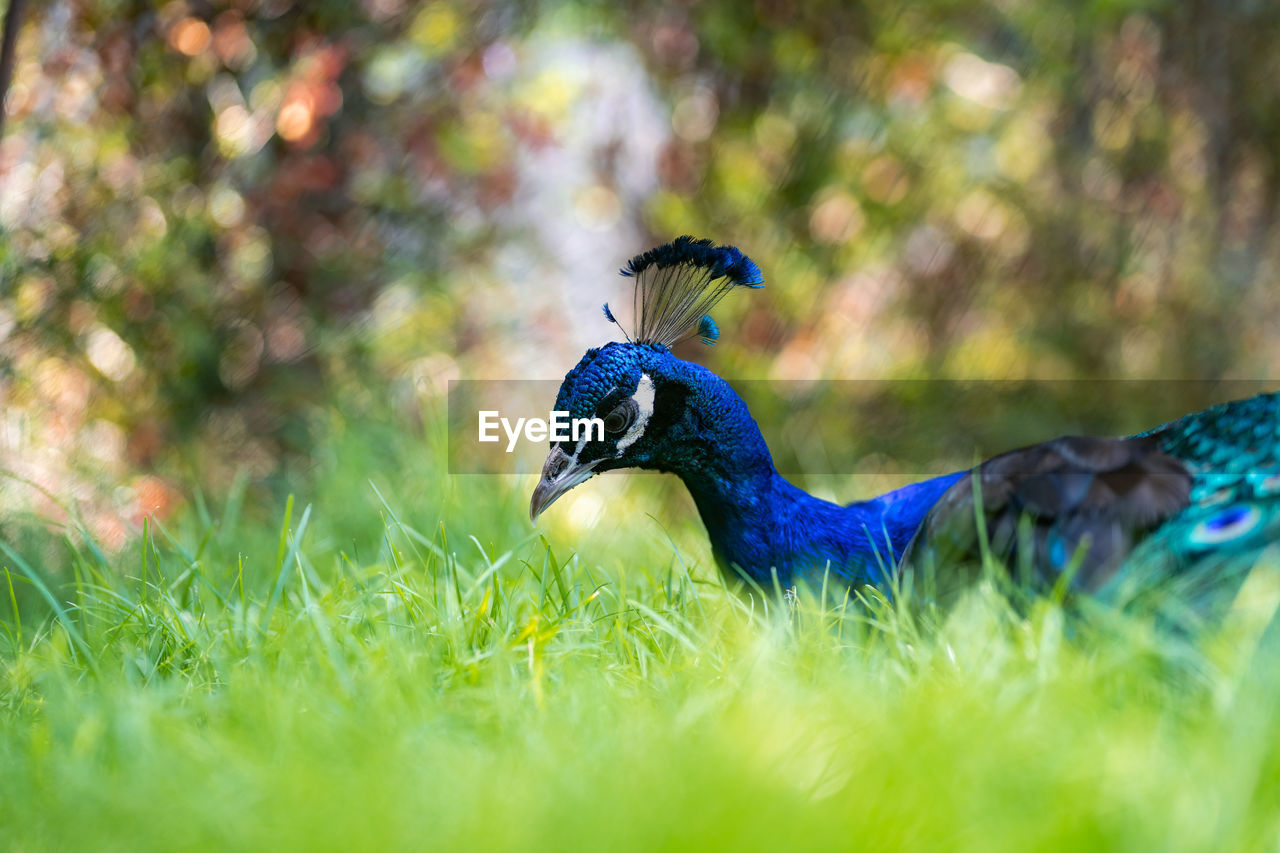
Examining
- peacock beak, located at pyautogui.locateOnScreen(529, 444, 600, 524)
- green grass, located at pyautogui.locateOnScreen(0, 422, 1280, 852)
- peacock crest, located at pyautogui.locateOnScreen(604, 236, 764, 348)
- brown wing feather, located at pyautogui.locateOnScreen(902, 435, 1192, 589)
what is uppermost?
peacock crest, located at pyautogui.locateOnScreen(604, 236, 764, 348)

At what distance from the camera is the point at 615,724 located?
150 cm

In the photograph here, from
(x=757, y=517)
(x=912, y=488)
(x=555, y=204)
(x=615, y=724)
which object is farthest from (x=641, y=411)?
(x=555, y=204)

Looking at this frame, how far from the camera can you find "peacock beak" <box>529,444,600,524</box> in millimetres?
2232

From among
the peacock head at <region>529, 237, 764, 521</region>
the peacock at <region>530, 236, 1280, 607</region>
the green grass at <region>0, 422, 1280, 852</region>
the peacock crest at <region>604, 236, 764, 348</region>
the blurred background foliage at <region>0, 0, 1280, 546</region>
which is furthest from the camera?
the blurred background foliage at <region>0, 0, 1280, 546</region>

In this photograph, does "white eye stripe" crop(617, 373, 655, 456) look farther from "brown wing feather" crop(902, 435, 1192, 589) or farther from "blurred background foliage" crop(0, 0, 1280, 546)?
"blurred background foliage" crop(0, 0, 1280, 546)

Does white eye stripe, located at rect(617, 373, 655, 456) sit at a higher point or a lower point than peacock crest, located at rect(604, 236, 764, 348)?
lower

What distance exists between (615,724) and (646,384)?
91cm

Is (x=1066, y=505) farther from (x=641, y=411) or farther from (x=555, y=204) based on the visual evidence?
(x=555, y=204)

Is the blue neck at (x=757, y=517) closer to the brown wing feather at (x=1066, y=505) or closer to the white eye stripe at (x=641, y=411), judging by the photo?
the white eye stripe at (x=641, y=411)

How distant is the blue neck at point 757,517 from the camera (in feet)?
7.47

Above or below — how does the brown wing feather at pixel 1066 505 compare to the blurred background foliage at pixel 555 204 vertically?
below

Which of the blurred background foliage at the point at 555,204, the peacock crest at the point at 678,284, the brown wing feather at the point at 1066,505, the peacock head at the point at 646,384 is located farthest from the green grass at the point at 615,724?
the blurred background foliage at the point at 555,204

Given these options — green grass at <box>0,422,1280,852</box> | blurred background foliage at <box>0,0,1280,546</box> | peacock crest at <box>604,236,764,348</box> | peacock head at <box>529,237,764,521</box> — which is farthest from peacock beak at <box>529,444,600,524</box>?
blurred background foliage at <box>0,0,1280,546</box>

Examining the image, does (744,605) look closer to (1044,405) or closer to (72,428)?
(72,428)
